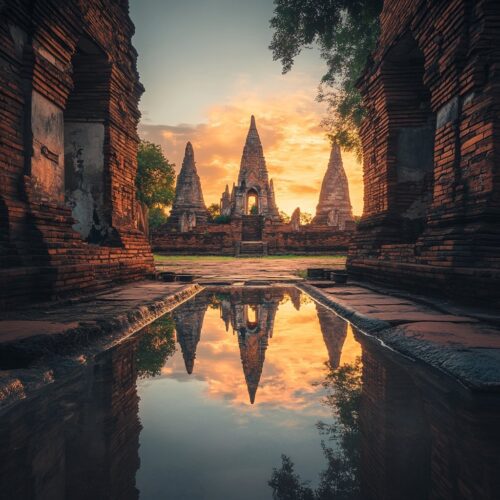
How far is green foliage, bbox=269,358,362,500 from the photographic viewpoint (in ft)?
3.64

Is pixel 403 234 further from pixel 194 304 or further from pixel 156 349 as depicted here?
pixel 156 349

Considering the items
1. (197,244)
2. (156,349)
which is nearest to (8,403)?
(156,349)

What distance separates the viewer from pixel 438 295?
3.92m

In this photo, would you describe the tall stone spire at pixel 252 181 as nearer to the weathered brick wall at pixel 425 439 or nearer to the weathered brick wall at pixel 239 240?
the weathered brick wall at pixel 239 240

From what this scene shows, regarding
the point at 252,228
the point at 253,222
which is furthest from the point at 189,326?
the point at 253,222

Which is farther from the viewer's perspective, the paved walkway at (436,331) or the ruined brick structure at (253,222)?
the ruined brick structure at (253,222)

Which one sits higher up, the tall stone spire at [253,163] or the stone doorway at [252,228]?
the tall stone spire at [253,163]

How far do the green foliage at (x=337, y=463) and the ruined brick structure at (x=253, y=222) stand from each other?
19.4m

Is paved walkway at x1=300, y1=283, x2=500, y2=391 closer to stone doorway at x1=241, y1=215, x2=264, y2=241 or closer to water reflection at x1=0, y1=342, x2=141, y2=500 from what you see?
water reflection at x1=0, y1=342, x2=141, y2=500

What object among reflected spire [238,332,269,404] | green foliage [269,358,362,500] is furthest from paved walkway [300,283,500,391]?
reflected spire [238,332,269,404]

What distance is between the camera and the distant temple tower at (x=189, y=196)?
29.9 m

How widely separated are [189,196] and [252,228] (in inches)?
299

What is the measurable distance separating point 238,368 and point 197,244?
19.8 metres

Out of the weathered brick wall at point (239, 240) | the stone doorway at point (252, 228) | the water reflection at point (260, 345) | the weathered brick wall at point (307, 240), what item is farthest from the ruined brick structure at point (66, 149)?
the stone doorway at point (252, 228)
